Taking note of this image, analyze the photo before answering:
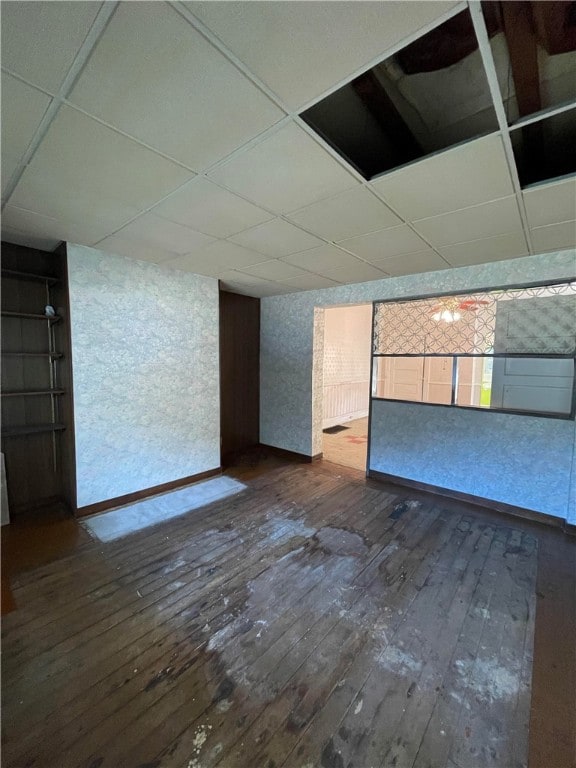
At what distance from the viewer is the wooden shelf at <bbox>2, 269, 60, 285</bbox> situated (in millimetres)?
2629

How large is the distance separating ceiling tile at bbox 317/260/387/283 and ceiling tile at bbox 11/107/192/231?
1.97 meters

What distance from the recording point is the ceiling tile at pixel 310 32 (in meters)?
0.88

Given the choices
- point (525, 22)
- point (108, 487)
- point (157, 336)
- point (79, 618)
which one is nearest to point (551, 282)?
point (525, 22)

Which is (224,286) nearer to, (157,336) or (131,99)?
(157,336)

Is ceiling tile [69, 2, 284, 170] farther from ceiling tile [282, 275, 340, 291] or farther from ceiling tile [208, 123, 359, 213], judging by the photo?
ceiling tile [282, 275, 340, 291]

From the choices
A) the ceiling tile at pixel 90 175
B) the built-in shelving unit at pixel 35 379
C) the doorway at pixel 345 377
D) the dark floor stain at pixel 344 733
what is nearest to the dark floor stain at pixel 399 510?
the dark floor stain at pixel 344 733

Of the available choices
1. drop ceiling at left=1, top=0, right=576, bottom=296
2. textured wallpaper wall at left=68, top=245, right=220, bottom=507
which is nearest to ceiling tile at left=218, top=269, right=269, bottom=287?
textured wallpaper wall at left=68, top=245, right=220, bottom=507

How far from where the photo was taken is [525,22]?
1.10 meters

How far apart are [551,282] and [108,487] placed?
4.67m

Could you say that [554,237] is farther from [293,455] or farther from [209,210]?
[293,455]

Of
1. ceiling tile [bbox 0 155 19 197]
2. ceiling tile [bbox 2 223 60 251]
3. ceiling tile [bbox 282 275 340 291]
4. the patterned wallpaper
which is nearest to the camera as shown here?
ceiling tile [bbox 0 155 19 197]

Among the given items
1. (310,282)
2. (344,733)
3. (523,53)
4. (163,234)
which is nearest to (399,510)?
(344,733)

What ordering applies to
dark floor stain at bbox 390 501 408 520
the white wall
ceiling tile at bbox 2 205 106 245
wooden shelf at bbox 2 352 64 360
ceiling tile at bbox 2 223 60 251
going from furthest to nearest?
the white wall < dark floor stain at bbox 390 501 408 520 < wooden shelf at bbox 2 352 64 360 < ceiling tile at bbox 2 223 60 251 < ceiling tile at bbox 2 205 106 245

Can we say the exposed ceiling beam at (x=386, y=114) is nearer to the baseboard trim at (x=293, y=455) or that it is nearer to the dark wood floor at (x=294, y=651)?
the dark wood floor at (x=294, y=651)
